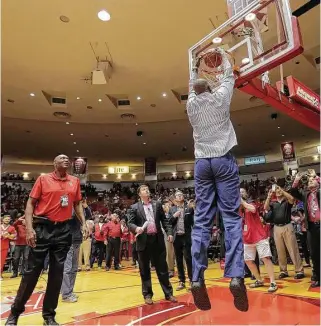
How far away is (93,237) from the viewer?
10.9 meters

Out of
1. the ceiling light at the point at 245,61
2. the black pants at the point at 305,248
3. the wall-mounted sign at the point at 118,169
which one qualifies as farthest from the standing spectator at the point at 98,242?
the wall-mounted sign at the point at 118,169

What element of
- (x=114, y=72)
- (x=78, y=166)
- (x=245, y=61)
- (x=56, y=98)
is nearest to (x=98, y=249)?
(x=114, y=72)

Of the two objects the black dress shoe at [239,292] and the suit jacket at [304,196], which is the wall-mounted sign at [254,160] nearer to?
the suit jacket at [304,196]

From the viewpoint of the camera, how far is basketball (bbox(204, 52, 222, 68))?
3.30 m

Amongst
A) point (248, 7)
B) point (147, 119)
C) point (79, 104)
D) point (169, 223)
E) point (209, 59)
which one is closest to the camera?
point (209, 59)

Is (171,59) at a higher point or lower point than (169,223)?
higher

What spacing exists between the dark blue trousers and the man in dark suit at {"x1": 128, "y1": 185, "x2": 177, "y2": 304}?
7.44 ft

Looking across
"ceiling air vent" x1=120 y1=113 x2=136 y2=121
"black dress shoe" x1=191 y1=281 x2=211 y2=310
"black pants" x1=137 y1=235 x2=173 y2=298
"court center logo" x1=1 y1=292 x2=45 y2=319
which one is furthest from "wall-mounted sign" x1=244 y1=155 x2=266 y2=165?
"black dress shoe" x1=191 y1=281 x2=211 y2=310

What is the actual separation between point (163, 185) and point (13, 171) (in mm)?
13761

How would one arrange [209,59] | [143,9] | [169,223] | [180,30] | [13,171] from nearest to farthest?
[209,59] < [169,223] < [143,9] < [180,30] < [13,171]

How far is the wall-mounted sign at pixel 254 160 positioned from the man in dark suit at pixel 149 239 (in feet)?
74.3

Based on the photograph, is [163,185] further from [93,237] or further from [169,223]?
[169,223]

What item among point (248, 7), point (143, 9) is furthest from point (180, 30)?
point (248, 7)

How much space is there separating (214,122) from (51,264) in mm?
2525
